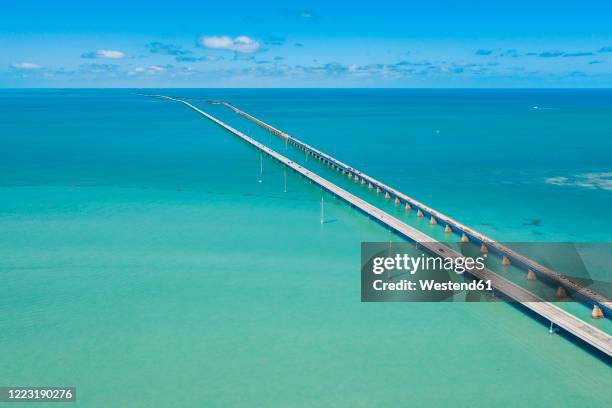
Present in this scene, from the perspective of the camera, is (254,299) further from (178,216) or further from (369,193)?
(369,193)

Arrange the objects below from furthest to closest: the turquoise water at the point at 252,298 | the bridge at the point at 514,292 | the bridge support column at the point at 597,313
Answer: the bridge support column at the point at 597,313 → the bridge at the point at 514,292 → the turquoise water at the point at 252,298

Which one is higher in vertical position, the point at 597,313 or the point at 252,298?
the point at 597,313

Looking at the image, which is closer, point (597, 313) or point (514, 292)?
point (597, 313)

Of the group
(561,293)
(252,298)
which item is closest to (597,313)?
(561,293)

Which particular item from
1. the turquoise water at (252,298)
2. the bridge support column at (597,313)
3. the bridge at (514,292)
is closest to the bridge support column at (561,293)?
the bridge at (514,292)

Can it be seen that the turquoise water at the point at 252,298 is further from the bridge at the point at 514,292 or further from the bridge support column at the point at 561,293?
the bridge support column at the point at 561,293

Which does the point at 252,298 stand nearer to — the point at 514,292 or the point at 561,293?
the point at 514,292

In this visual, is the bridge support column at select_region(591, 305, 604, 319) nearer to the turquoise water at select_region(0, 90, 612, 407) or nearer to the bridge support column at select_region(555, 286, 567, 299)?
the bridge support column at select_region(555, 286, 567, 299)

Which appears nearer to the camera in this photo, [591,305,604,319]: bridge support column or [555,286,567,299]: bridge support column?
[591,305,604,319]: bridge support column

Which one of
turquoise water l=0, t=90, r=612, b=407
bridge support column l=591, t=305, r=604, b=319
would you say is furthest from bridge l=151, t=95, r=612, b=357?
bridge support column l=591, t=305, r=604, b=319

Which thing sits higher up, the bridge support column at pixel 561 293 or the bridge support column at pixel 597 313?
the bridge support column at pixel 561 293
